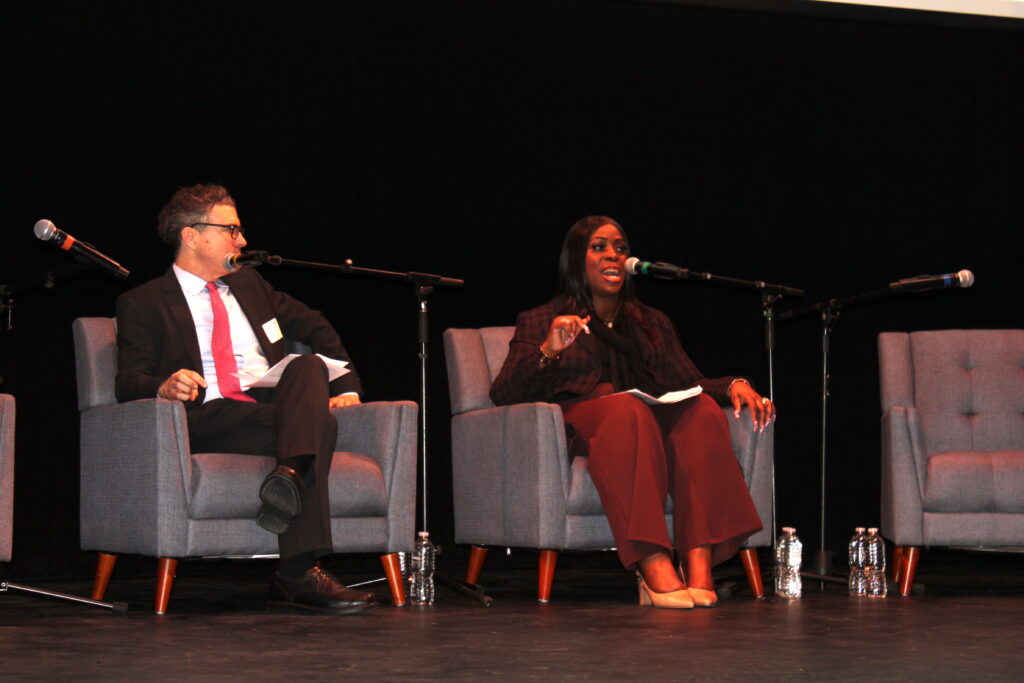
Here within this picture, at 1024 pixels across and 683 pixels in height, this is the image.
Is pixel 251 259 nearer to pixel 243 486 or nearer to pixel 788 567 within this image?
pixel 243 486

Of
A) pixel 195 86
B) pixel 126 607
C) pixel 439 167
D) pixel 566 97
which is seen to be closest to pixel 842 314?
pixel 566 97

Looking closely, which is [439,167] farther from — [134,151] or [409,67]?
[134,151]

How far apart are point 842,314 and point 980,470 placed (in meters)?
1.87

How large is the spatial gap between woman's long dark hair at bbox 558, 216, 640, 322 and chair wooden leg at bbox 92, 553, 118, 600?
154cm

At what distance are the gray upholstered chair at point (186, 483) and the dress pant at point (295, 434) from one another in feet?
0.37

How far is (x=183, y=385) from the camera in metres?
3.35

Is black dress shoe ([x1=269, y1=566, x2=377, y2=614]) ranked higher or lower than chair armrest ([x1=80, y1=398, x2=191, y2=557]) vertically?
lower

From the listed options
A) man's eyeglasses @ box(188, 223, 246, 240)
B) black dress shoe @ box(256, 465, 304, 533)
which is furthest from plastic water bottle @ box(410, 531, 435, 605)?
man's eyeglasses @ box(188, 223, 246, 240)

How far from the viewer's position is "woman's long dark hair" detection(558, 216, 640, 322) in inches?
163

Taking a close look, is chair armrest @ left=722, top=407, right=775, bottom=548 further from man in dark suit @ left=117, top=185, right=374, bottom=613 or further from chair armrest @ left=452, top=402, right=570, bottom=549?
man in dark suit @ left=117, top=185, right=374, bottom=613

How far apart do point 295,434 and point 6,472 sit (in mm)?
739

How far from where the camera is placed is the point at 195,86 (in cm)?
484

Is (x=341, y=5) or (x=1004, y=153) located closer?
(x=341, y=5)

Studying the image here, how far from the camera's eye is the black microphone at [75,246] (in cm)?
304
